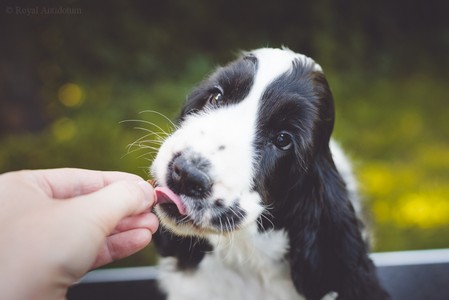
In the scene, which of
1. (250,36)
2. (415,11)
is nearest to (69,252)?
(250,36)

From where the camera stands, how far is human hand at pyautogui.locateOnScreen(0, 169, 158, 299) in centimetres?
130

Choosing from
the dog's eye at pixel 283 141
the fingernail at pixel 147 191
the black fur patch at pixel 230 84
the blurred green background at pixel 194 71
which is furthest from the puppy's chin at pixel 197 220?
the blurred green background at pixel 194 71

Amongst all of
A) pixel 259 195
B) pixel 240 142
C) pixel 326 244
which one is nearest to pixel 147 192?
pixel 240 142

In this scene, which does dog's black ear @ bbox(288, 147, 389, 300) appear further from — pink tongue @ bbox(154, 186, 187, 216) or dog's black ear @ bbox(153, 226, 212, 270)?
pink tongue @ bbox(154, 186, 187, 216)

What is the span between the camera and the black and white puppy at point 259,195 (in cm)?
188

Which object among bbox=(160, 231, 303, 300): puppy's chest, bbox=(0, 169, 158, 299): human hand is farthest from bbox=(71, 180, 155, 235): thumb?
bbox=(160, 231, 303, 300): puppy's chest

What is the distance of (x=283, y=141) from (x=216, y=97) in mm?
316

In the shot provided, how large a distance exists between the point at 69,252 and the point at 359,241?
1.42m

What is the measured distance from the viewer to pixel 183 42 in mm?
7348

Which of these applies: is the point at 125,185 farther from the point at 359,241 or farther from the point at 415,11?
the point at 415,11

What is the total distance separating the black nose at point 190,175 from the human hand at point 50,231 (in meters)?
0.22

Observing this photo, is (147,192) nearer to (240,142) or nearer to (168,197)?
(168,197)

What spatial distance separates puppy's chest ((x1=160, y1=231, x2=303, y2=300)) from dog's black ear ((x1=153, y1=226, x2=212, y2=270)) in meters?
0.03

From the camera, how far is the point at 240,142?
200 centimetres
